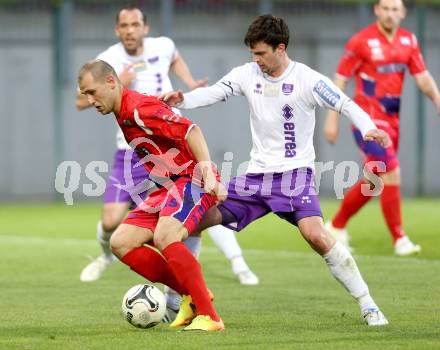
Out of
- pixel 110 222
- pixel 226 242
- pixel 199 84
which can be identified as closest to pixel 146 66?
pixel 199 84

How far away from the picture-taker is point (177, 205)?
6.93m

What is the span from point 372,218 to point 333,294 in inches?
278

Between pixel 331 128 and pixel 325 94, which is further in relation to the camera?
pixel 331 128

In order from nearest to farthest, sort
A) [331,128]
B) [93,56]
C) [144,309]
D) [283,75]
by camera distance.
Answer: [144,309] → [283,75] → [331,128] → [93,56]

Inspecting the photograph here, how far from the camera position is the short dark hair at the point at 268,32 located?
23.9 ft

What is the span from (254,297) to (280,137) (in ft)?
5.21

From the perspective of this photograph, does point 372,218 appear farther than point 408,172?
No

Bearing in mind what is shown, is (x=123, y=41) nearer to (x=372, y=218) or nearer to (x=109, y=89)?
(x=109, y=89)

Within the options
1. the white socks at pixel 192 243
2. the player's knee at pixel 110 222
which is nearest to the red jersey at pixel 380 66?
the player's knee at pixel 110 222

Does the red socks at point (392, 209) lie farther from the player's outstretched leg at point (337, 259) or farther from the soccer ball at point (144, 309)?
the soccer ball at point (144, 309)

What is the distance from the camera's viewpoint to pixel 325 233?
23.3ft

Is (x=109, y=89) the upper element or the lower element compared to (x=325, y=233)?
upper

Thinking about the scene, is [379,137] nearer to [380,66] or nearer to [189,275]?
[189,275]

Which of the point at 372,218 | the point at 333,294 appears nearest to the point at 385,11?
the point at 333,294
